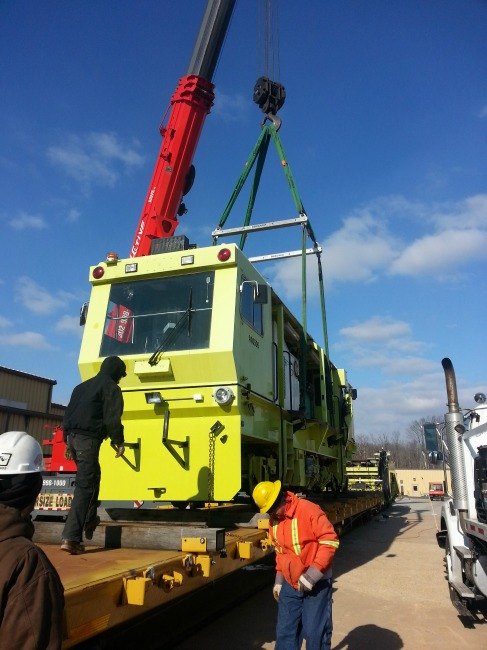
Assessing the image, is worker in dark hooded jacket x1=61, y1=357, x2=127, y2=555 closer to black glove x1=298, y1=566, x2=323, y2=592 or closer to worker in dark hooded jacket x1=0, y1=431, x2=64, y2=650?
black glove x1=298, y1=566, x2=323, y2=592

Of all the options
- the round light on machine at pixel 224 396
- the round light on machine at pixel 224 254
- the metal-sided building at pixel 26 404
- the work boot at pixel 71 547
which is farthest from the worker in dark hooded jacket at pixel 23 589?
the metal-sided building at pixel 26 404

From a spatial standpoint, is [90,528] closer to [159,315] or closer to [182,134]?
[159,315]

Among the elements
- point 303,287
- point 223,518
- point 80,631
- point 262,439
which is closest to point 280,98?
point 303,287

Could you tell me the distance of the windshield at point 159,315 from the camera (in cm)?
584

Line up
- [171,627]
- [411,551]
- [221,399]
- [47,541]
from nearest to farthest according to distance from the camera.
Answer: [47,541] < [171,627] < [221,399] < [411,551]

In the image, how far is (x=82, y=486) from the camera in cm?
410

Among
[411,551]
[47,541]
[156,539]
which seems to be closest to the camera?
[156,539]

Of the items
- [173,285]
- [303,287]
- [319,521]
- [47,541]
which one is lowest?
[47,541]

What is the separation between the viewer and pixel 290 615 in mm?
3725

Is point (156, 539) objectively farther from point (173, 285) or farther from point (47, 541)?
point (173, 285)

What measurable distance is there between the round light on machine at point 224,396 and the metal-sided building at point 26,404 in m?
14.1

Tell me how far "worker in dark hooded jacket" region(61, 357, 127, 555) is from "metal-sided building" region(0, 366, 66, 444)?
14.6 meters

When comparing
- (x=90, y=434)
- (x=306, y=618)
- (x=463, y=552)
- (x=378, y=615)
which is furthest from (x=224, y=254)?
(x=378, y=615)

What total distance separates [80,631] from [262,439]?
3.79 meters
